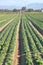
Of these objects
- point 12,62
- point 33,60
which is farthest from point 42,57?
point 12,62

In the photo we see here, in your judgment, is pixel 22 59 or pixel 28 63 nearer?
pixel 28 63

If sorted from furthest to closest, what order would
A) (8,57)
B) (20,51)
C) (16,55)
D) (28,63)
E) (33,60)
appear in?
1. (20,51)
2. (16,55)
3. (8,57)
4. (33,60)
5. (28,63)

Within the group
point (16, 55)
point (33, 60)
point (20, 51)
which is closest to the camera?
point (33, 60)

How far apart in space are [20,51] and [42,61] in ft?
14.6

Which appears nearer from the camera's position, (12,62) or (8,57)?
(12,62)

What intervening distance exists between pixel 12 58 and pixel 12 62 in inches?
37.0

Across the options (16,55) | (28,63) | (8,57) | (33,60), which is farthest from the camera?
(16,55)

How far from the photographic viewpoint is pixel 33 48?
18781 millimetres

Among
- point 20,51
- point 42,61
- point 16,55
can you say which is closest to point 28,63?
point 42,61

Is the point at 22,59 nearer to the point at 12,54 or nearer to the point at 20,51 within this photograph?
the point at 12,54

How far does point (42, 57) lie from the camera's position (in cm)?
1582

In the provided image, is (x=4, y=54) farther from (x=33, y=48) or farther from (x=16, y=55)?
(x=33, y=48)

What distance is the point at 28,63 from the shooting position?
46.5 ft

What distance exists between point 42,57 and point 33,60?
939 millimetres
